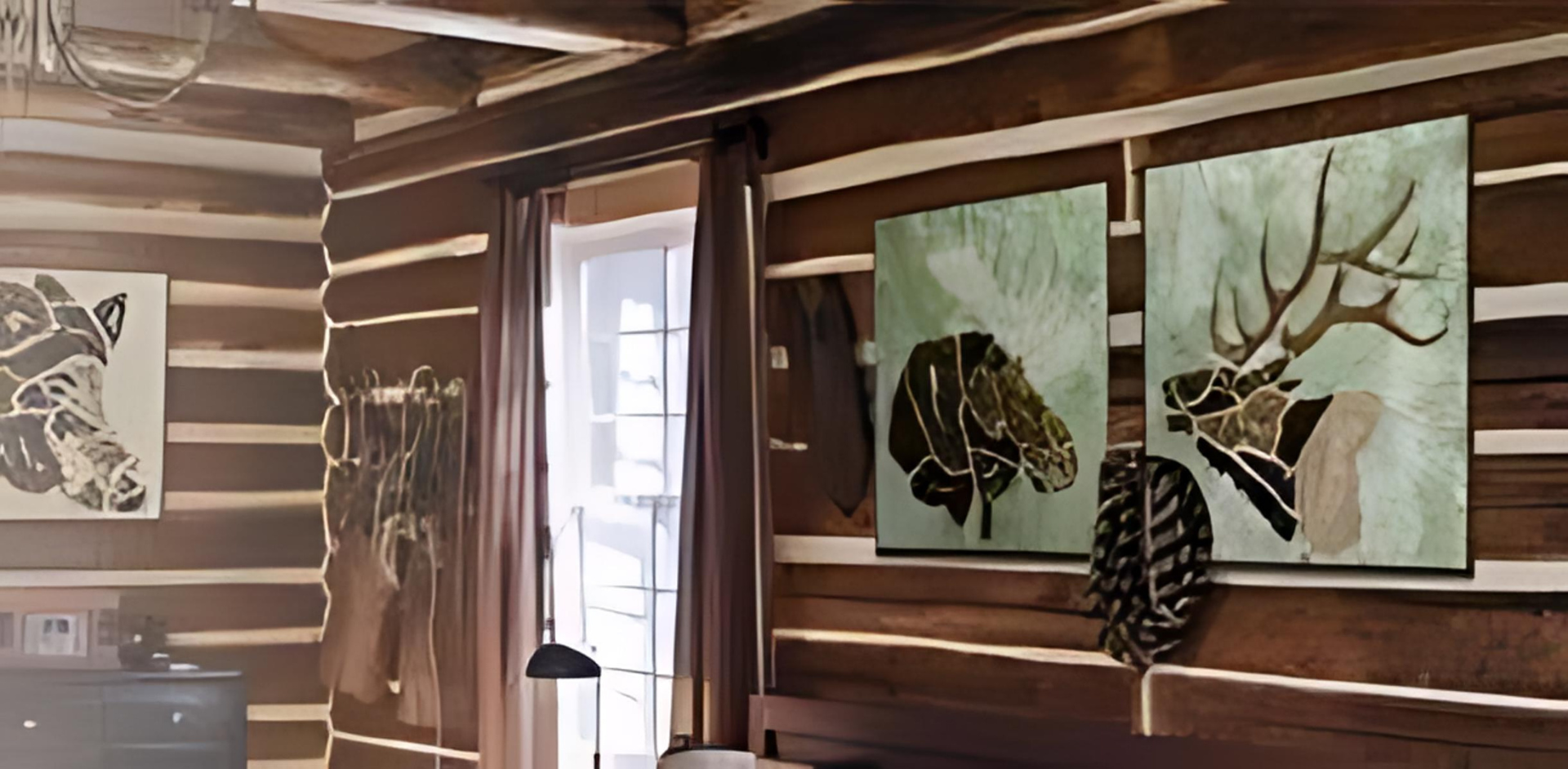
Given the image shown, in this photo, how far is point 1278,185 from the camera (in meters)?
1.95

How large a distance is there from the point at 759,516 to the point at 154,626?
145cm

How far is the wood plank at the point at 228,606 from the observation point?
3.09m

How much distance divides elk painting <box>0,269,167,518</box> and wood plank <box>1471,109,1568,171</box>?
2459 mm

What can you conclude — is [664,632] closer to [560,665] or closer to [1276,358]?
[560,665]

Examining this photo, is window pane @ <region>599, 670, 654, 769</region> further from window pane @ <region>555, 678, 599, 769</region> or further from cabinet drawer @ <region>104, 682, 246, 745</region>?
cabinet drawer @ <region>104, 682, 246, 745</region>

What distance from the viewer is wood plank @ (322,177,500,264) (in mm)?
3260

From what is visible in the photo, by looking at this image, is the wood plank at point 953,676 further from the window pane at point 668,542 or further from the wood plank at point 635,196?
the wood plank at point 635,196

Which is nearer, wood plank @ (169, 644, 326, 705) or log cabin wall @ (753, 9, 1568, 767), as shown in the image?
log cabin wall @ (753, 9, 1568, 767)

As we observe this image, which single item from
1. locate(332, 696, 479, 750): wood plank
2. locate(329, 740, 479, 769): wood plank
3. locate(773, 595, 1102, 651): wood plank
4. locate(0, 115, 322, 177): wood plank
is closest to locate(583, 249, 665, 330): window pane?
locate(773, 595, 1102, 651): wood plank

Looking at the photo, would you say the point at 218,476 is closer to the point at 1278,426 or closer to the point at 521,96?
the point at 521,96

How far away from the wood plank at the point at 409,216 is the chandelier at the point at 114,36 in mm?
770

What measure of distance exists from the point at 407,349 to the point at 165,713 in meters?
1.07

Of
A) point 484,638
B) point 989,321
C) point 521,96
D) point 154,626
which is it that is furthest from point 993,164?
point 154,626

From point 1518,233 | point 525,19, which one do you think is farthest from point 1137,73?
point 525,19
